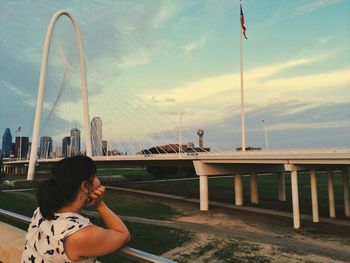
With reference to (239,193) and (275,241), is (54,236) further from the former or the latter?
(239,193)

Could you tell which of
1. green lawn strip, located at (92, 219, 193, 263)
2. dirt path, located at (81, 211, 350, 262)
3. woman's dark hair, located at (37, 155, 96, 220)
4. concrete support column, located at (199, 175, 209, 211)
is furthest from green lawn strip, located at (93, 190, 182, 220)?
woman's dark hair, located at (37, 155, 96, 220)

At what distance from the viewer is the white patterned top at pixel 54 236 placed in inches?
92.3

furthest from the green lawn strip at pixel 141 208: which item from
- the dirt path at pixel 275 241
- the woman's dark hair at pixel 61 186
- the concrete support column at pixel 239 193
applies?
the woman's dark hair at pixel 61 186

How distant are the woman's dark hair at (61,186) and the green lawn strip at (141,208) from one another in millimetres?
22875

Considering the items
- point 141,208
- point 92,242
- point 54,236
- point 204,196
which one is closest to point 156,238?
point 141,208

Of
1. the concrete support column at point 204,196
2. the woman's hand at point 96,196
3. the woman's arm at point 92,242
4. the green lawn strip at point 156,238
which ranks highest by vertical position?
the woman's hand at point 96,196

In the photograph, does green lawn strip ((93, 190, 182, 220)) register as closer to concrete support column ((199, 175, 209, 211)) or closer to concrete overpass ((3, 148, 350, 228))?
concrete support column ((199, 175, 209, 211))

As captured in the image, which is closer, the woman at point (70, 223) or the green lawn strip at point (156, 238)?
the woman at point (70, 223)

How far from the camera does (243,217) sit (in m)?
26.5

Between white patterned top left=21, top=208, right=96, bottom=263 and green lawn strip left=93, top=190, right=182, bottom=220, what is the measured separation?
22746mm

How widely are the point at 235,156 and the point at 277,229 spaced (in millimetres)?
7953

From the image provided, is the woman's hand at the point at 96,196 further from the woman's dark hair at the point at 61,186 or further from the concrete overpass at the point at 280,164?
the concrete overpass at the point at 280,164

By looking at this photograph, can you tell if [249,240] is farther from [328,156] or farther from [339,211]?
[339,211]

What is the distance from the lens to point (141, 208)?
2880 cm
